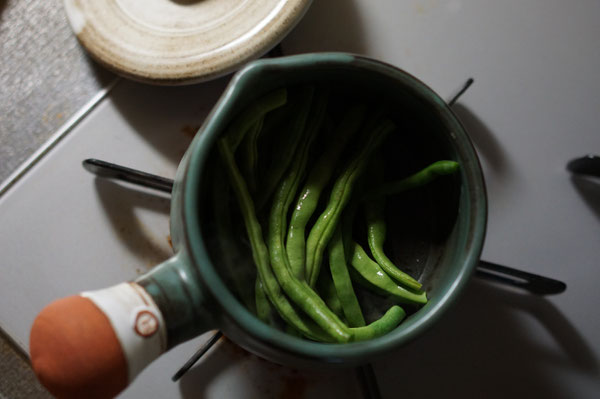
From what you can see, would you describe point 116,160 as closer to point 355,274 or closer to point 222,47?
point 222,47

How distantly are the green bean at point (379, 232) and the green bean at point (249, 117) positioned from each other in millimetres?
127

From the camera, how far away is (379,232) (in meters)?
0.48

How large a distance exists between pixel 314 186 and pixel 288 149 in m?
0.04

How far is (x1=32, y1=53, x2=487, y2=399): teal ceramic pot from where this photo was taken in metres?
0.34

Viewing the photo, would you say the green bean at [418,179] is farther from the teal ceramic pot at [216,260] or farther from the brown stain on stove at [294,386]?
the brown stain on stove at [294,386]

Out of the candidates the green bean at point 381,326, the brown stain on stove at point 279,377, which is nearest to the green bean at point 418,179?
the green bean at point 381,326

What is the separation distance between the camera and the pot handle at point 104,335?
33 centimetres

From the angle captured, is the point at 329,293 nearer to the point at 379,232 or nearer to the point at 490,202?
the point at 379,232

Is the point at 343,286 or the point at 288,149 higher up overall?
the point at 288,149

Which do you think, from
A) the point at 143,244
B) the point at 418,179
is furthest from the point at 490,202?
the point at 143,244

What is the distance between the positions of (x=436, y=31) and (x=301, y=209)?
0.31m

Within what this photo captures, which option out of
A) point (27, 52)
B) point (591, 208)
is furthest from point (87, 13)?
point (591, 208)

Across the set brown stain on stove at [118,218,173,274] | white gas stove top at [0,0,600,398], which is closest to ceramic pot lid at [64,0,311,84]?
white gas stove top at [0,0,600,398]

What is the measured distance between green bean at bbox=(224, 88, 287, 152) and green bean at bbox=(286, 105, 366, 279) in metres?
0.08
